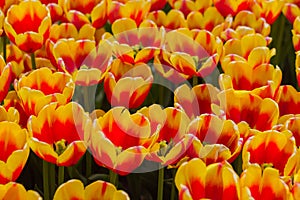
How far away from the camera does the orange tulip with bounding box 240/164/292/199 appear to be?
0.82m

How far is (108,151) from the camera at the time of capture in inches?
34.9

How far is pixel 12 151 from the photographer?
2.98 ft

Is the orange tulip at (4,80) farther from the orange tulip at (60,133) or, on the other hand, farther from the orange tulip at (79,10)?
the orange tulip at (79,10)

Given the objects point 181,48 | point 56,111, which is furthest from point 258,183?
point 181,48

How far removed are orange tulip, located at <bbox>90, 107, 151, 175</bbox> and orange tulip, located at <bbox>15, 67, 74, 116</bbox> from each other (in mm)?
100

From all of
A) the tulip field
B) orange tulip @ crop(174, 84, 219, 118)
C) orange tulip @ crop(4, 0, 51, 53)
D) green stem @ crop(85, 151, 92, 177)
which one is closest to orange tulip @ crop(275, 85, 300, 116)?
the tulip field

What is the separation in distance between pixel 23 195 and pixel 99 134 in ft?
0.43

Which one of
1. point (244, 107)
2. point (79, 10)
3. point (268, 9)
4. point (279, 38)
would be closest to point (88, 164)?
point (244, 107)

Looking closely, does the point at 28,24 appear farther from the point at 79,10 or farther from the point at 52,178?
the point at 52,178

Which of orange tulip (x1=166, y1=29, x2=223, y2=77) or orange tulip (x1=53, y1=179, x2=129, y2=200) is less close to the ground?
orange tulip (x1=166, y1=29, x2=223, y2=77)

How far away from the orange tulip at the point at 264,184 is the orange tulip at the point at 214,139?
0.07m

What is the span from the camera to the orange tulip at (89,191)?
0.83m

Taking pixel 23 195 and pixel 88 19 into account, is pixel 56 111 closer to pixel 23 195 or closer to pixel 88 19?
pixel 23 195

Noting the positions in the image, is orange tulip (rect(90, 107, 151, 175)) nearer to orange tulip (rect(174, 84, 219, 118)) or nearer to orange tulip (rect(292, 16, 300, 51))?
orange tulip (rect(174, 84, 219, 118))
